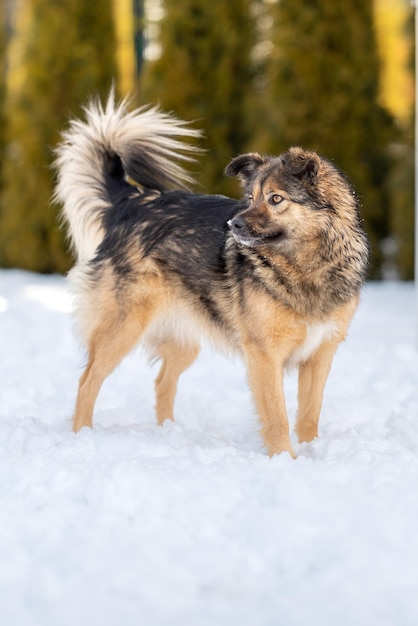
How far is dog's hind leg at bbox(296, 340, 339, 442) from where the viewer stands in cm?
435

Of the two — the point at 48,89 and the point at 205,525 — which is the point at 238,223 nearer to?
the point at 205,525

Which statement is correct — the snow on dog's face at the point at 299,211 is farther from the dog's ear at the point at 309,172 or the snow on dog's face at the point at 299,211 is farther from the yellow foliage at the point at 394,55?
the yellow foliage at the point at 394,55

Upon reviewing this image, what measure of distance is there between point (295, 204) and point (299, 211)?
0.04 m

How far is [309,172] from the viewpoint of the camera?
12.8 feet

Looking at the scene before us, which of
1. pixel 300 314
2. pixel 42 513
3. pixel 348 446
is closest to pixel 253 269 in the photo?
pixel 300 314

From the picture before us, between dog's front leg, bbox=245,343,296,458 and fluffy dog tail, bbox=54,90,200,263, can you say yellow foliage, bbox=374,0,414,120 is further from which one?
dog's front leg, bbox=245,343,296,458

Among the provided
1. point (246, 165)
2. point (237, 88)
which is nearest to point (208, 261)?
point (246, 165)

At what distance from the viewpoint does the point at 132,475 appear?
3.30m

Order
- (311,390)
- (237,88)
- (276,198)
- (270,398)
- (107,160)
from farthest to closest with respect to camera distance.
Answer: (237,88), (107,160), (311,390), (270,398), (276,198)

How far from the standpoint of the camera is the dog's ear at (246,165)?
4.20m

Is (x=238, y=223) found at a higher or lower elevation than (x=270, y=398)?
higher

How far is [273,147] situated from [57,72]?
3160 mm

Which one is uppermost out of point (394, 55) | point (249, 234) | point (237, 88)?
point (394, 55)

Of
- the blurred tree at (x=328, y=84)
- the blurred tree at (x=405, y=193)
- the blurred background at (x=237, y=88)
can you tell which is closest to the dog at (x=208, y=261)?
the blurred background at (x=237, y=88)
